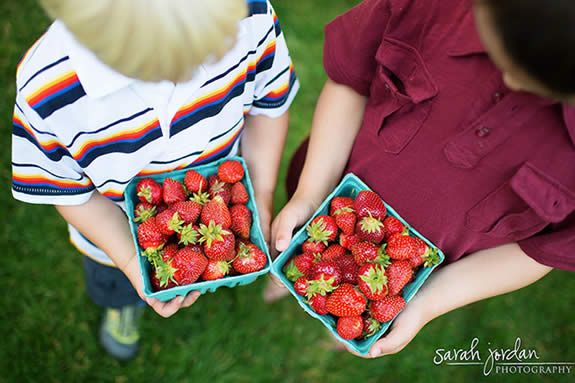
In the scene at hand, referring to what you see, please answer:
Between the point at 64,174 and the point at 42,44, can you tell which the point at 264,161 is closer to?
the point at 64,174

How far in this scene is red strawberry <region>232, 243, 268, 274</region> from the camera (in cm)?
99

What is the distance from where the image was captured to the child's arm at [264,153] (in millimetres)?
1213

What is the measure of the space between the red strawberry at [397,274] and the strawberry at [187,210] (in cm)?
42

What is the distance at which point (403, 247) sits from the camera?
0.98m

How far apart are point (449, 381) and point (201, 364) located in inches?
37.3

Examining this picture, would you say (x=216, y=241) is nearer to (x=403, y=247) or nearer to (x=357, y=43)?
(x=403, y=247)

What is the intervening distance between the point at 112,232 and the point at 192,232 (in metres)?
0.21

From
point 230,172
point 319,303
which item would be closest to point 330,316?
point 319,303

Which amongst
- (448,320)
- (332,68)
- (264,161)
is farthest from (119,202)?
(448,320)

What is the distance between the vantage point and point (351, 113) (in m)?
1.17

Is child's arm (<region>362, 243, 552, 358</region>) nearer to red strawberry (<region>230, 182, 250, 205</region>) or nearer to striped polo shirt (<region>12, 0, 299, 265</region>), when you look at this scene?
red strawberry (<region>230, 182, 250, 205</region>)

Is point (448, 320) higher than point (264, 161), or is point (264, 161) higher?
point (264, 161)

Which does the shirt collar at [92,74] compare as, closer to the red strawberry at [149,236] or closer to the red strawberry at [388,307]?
the red strawberry at [149,236]

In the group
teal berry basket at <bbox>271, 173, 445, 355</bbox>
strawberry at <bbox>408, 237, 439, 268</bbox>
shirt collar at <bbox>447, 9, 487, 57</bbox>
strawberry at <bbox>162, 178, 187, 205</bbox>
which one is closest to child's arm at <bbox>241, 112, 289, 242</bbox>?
teal berry basket at <bbox>271, 173, 445, 355</bbox>
